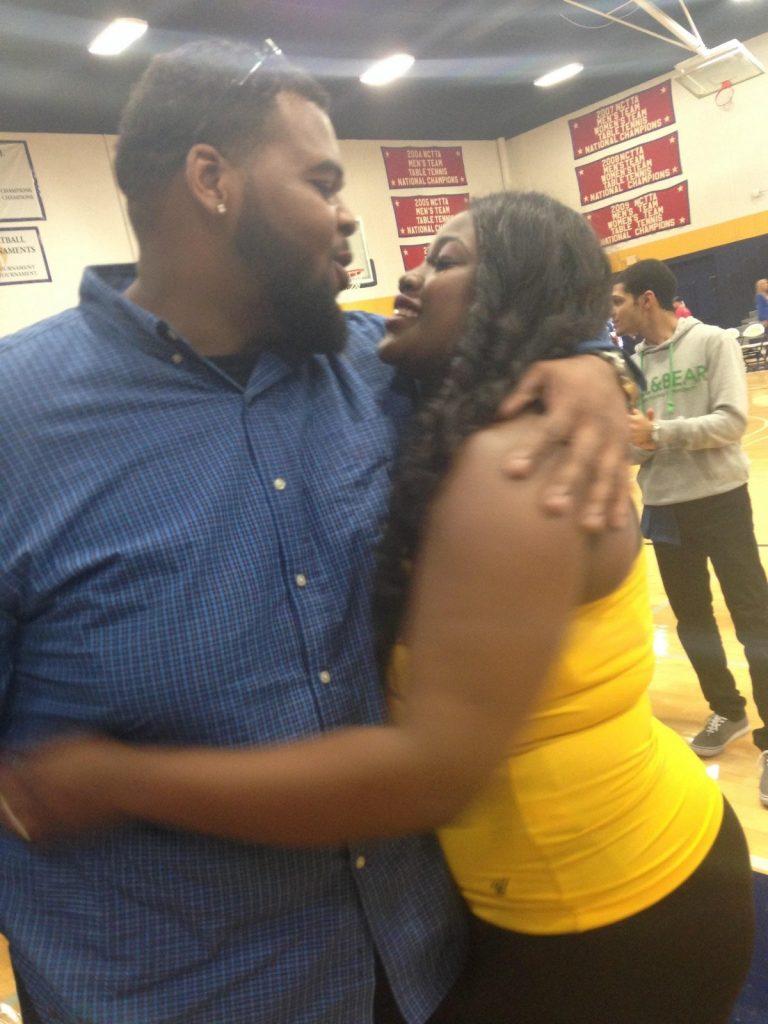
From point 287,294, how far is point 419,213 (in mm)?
13297

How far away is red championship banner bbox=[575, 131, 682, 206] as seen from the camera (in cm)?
1352

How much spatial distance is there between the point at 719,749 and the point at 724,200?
12.3 metres

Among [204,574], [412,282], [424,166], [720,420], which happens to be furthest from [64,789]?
[424,166]

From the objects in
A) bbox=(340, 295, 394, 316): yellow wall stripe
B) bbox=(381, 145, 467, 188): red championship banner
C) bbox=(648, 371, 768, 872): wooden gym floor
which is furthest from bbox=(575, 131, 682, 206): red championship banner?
bbox=(648, 371, 768, 872): wooden gym floor

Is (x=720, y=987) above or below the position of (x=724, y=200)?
below

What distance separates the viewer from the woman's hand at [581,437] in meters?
0.91

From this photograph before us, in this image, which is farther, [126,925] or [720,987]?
[720,987]

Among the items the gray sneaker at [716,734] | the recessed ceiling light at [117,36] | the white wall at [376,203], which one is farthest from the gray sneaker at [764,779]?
the white wall at [376,203]

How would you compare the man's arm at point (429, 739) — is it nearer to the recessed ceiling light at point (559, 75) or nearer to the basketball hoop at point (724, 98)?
the recessed ceiling light at point (559, 75)

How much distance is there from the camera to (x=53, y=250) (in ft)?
31.3

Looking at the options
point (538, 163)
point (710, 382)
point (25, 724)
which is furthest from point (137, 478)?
point (538, 163)

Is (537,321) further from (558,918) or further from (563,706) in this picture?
(558,918)

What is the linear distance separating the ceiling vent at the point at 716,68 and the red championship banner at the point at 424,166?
15.7 ft

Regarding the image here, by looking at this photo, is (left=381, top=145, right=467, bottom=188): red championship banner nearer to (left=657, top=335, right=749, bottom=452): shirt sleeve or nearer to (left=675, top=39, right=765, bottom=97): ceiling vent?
(left=675, top=39, right=765, bottom=97): ceiling vent
